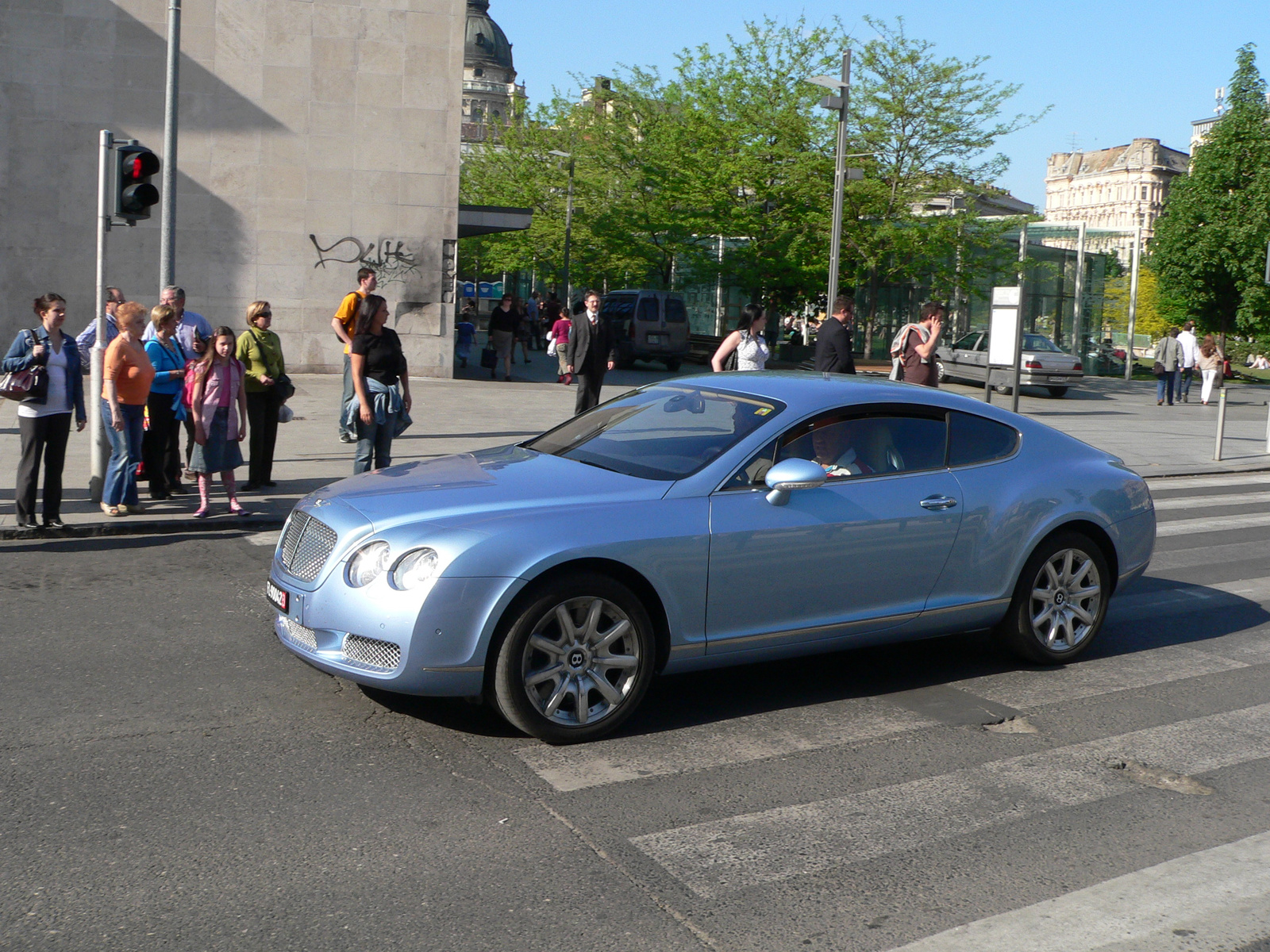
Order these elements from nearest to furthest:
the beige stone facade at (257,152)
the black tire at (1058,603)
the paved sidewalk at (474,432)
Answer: the black tire at (1058,603)
the paved sidewalk at (474,432)
the beige stone facade at (257,152)

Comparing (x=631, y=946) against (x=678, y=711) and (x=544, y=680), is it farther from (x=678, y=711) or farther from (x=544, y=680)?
(x=678, y=711)

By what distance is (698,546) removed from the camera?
5.24 metres

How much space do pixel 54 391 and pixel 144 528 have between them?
3.83 feet

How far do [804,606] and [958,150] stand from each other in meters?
30.1

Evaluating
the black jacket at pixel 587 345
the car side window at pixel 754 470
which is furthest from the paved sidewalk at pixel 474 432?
the car side window at pixel 754 470

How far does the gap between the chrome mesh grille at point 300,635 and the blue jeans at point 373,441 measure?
5104 mm

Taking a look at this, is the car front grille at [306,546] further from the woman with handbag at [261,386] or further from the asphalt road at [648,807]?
the woman with handbag at [261,386]

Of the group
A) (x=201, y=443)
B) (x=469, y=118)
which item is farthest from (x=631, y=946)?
(x=469, y=118)

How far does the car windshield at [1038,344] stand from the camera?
31.1 metres

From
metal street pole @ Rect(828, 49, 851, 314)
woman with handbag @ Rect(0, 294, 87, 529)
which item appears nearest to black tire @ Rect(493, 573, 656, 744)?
woman with handbag @ Rect(0, 294, 87, 529)

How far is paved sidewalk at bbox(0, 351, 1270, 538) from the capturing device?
33.3 feet

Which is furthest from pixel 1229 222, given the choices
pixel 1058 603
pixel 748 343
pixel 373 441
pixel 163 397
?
pixel 1058 603

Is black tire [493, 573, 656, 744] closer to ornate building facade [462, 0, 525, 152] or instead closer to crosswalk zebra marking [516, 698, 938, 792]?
crosswalk zebra marking [516, 698, 938, 792]

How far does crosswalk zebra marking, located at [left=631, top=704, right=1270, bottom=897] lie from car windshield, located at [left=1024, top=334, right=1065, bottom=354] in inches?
1052
